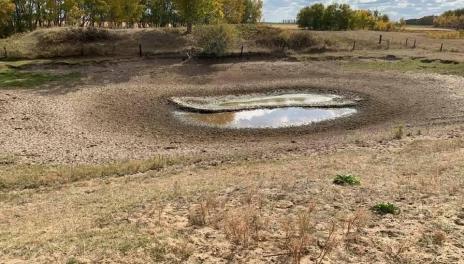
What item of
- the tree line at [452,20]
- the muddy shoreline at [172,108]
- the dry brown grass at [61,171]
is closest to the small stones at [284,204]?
the dry brown grass at [61,171]

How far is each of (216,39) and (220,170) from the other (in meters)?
33.2

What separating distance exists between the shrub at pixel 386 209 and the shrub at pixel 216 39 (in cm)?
4015

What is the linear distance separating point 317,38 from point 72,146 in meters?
43.4

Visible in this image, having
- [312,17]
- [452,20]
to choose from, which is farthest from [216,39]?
[452,20]

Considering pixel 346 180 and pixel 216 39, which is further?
pixel 216 39

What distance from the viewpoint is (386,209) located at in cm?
1119

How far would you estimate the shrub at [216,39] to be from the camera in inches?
1944

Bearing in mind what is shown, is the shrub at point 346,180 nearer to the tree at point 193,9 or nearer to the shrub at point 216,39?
the shrub at point 216,39

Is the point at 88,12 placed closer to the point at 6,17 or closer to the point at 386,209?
the point at 6,17

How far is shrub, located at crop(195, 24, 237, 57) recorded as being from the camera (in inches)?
1944

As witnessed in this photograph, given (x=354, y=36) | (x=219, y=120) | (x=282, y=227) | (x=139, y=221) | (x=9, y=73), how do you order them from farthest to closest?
(x=354, y=36) < (x=9, y=73) < (x=219, y=120) < (x=139, y=221) < (x=282, y=227)

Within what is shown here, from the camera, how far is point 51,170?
18922 mm

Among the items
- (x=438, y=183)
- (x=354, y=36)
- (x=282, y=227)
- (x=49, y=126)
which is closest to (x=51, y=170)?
(x=49, y=126)

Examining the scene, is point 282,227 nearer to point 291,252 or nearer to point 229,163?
point 291,252
